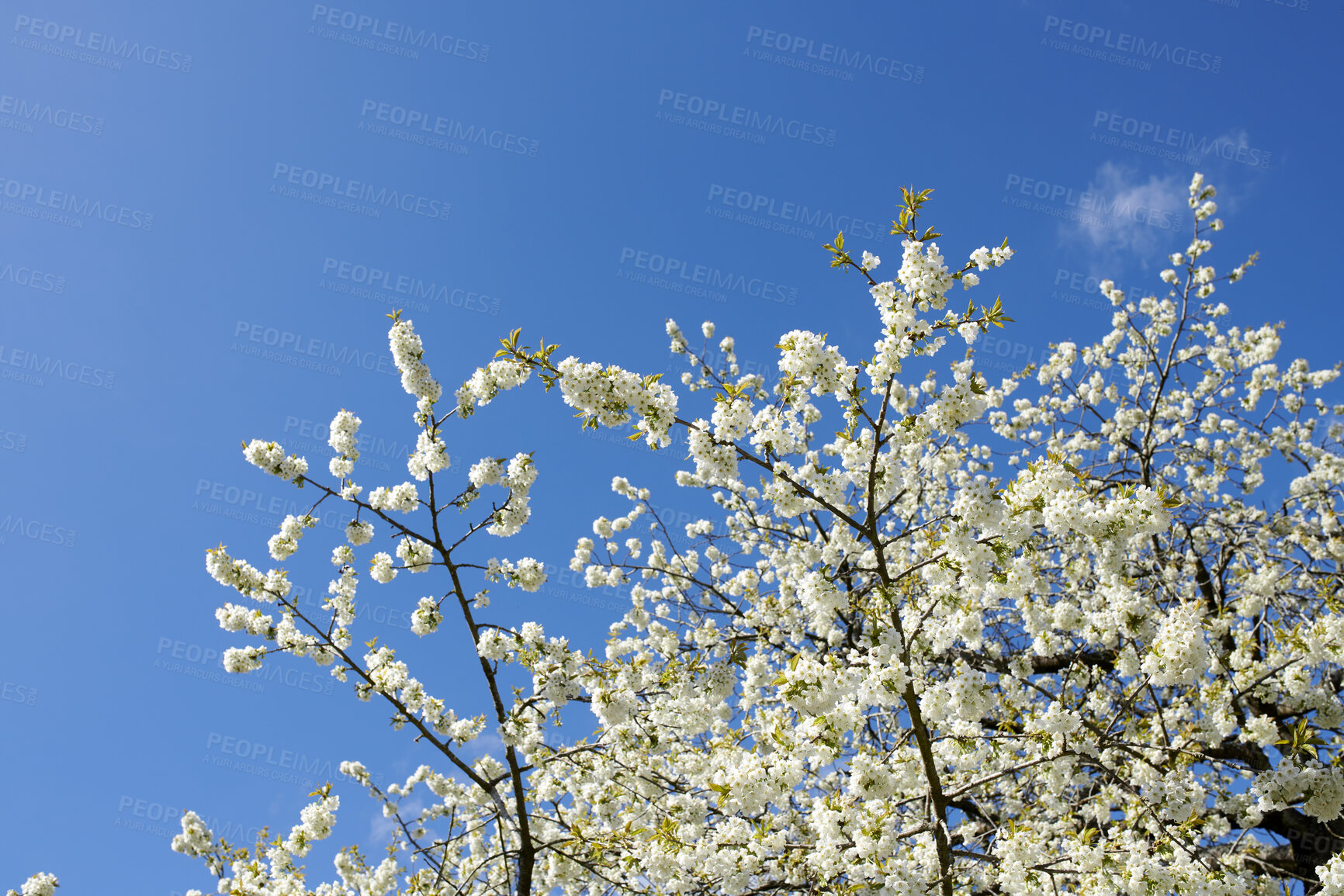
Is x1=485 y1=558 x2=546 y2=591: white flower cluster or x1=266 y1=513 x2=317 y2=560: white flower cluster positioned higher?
x1=266 y1=513 x2=317 y2=560: white flower cluster

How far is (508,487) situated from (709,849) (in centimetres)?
264

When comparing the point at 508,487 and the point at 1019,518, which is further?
the point at 508,487

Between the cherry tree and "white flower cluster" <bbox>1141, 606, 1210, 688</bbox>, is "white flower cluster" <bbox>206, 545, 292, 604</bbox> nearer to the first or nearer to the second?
the cherry tree

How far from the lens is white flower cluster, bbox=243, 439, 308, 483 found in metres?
4.87

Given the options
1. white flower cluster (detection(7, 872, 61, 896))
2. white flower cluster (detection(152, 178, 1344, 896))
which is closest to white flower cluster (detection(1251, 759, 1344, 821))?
white flower cluster (detection(152, 178, 1344, 896))

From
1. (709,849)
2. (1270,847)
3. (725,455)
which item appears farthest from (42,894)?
(1270,847)

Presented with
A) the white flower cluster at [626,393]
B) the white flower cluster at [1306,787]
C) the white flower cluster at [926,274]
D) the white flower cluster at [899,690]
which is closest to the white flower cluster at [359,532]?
the white flower cluster at [899,690]

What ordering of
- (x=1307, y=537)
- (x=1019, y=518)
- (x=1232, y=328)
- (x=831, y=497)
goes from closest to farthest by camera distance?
1. (x=1019, y=518)
2. (x=831, y=497)
3. (x=1307, y=537)
4. (x=1232, y=328)

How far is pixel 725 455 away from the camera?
4102mm

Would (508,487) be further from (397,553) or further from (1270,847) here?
(1270,847)

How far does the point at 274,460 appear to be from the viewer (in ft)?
16.0

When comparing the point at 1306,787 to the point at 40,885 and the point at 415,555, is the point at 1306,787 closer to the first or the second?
the point at 415,555

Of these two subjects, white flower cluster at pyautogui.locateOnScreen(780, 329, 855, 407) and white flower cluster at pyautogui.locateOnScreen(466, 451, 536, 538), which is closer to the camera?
white flower cluster at pyautogui.locateOnScreen(780, 329, 855, 407)

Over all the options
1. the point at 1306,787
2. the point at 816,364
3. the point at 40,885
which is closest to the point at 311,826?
the point at 40,885
